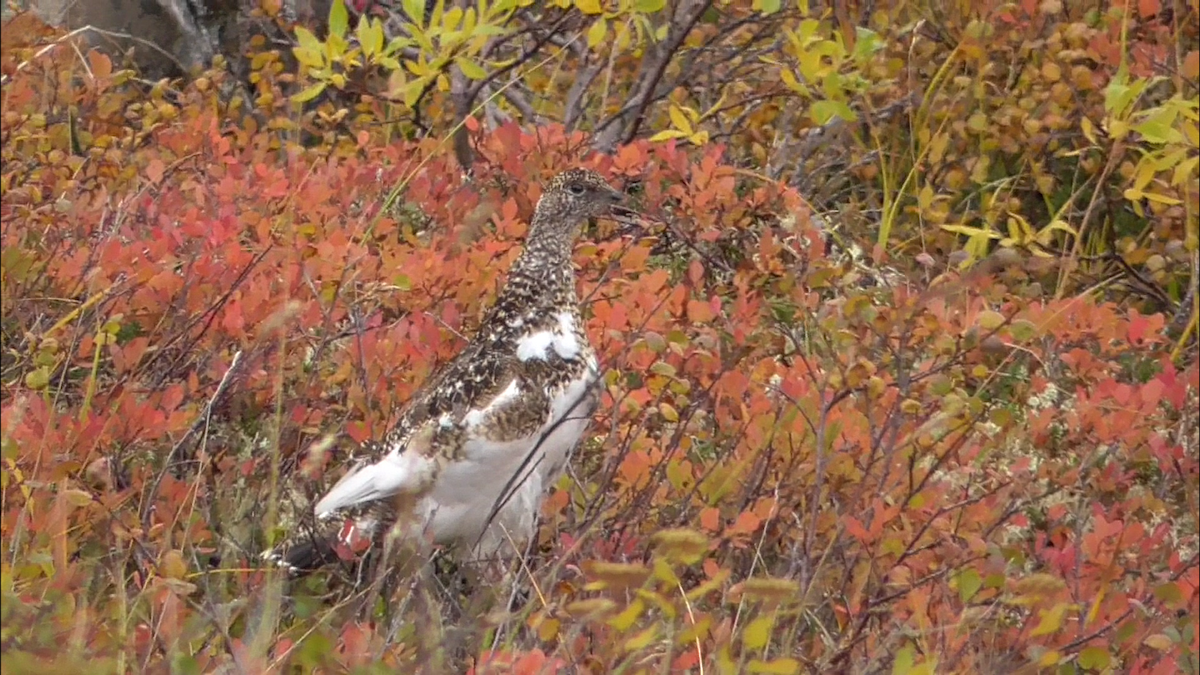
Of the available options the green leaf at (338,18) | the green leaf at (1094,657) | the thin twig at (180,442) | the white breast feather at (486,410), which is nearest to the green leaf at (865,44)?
the green leaf at (338,18)

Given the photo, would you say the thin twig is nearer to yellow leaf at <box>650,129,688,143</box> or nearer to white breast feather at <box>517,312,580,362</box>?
white breast feather at <box>517,312,580,362</box>

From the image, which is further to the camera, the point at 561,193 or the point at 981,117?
the point at 981,117

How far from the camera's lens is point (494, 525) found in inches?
151

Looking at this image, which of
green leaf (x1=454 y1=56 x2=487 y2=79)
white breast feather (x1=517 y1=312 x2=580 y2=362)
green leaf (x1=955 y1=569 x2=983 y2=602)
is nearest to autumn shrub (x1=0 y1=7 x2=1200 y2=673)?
green leaf (x1=955 y1=569 x2=983 y2=602)

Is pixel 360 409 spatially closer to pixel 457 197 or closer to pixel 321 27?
pixel 457 197

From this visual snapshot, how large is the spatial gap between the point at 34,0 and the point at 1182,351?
4423mm

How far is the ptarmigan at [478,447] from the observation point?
3695 mm

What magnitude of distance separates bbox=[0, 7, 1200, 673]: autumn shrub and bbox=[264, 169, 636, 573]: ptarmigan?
9 cm

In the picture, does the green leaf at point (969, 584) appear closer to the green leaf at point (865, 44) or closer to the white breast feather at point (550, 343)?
the white breast feather at point (550, 343)

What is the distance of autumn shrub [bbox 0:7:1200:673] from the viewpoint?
285cm

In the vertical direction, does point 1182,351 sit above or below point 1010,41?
below

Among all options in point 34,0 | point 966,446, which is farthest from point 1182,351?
point 34,0

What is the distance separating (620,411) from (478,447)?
1.69ft

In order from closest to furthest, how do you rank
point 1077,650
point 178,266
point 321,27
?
1. point 1077,650
2. point 178,266
3. point 321,27
